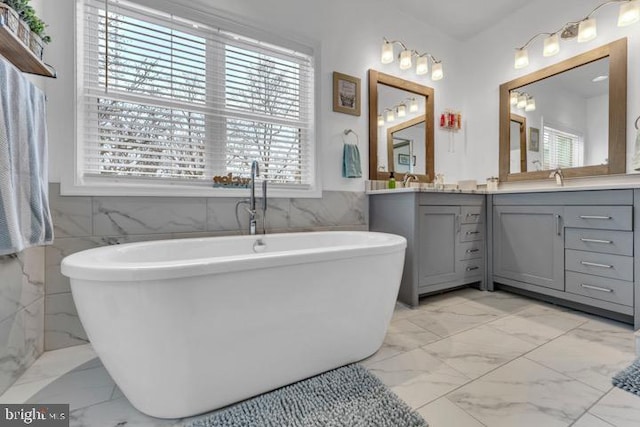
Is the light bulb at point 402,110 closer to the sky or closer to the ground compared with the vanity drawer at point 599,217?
closer to the sky

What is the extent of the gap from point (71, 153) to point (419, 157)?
2.74m

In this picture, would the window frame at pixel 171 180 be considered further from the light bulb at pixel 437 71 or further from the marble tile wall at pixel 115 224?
the light bulb at pixel 437 71

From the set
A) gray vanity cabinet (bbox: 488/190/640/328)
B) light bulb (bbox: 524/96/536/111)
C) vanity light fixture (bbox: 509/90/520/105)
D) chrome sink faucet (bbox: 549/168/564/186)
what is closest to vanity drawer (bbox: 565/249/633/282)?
gray vanity cabinet (bbox: 488/190/640/328)

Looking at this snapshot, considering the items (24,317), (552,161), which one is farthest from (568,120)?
(24,317)

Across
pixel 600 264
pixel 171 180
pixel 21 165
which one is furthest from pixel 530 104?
pixel 21 165

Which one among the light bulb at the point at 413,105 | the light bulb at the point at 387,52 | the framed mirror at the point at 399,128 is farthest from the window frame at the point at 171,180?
the light bulb at the point at 413,105

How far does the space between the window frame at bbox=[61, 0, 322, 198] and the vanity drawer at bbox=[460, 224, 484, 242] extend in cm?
127

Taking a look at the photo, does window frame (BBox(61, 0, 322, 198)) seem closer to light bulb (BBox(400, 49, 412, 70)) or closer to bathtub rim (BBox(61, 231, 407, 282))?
bathtub rim (BBox(61, 231, 407, 282))

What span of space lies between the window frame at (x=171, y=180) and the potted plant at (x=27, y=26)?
1.08 feet

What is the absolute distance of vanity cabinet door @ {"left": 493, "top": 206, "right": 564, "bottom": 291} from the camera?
210 cm

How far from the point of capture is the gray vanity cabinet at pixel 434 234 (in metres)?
2.15

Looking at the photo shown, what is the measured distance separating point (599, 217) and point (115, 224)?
3057 millimetres

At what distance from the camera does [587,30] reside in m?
2.20

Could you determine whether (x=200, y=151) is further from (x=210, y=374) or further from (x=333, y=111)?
(x=210, y=374)
